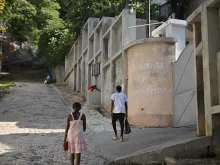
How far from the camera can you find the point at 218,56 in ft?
22.8

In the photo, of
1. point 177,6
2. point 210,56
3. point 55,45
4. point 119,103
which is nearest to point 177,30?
point 119,103

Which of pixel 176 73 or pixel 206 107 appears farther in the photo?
pixel 176 73

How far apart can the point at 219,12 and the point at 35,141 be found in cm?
602

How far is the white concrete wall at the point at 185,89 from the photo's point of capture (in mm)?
→ 10781

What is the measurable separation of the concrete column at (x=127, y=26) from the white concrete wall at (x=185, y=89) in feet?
9.57

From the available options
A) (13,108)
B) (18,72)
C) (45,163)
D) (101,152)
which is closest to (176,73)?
(101,152)

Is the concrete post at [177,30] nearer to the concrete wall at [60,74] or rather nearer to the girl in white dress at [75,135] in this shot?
the girl in white dress at [75,135]

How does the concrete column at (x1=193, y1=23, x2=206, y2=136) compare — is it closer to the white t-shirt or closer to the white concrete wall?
the white t-shirt

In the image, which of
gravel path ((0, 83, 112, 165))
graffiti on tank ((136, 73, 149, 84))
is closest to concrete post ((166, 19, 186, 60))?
graffiti on tank ((136, 73, 149, 84))

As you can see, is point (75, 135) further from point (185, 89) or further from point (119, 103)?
point (185, 89)

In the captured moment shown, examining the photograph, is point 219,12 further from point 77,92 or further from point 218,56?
point 77,92

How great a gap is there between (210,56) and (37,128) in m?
7.38

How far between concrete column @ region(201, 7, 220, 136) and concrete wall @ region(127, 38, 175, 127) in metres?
4.50

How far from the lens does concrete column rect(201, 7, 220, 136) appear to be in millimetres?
6973
